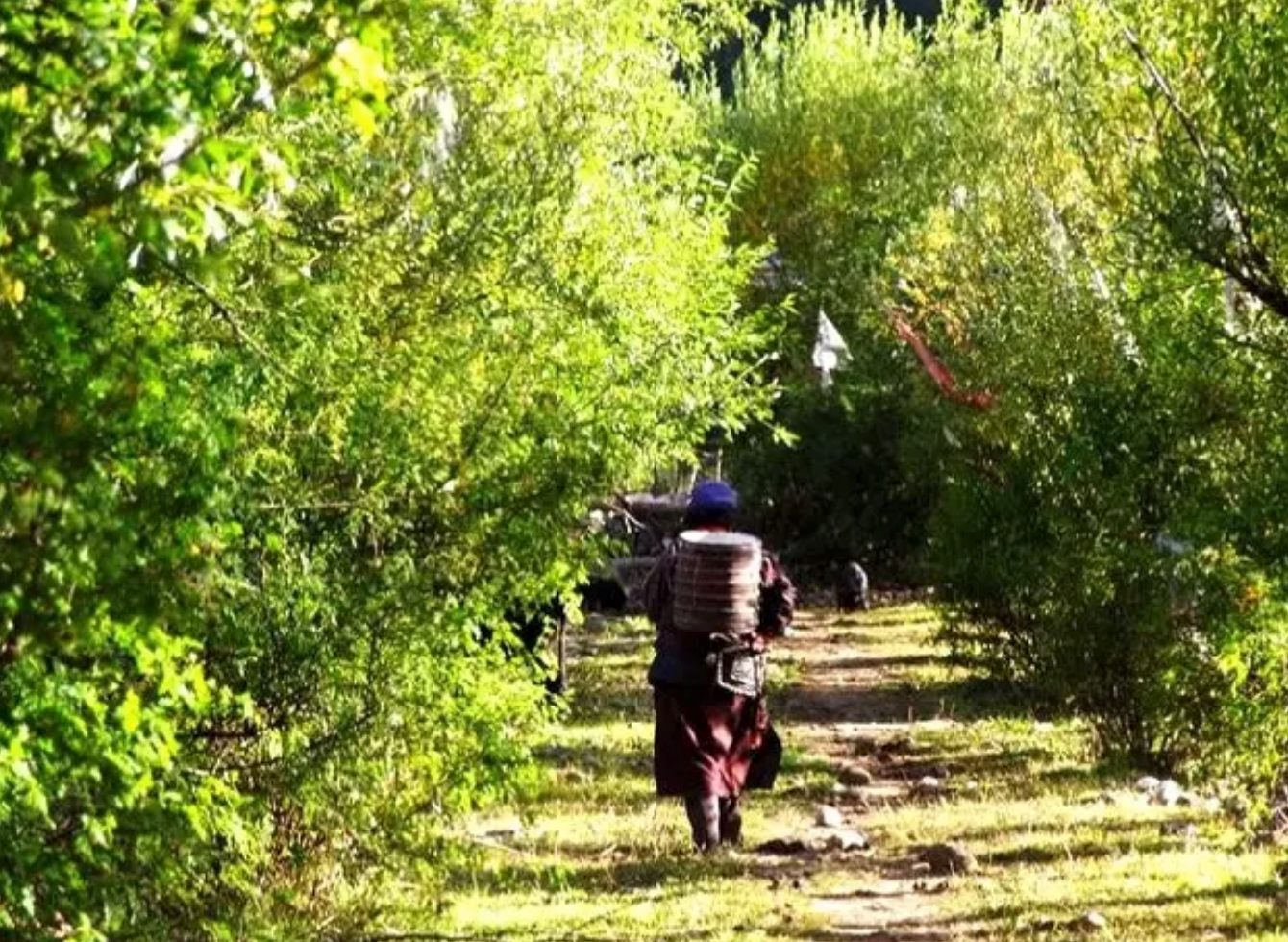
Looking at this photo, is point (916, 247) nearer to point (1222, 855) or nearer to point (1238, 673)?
point (1222, 855)

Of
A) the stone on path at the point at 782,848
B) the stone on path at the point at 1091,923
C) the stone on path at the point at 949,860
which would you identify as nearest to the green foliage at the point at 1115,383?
the stone on path at the point at 1091,923

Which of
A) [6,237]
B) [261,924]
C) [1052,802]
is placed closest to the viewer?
[6,237]

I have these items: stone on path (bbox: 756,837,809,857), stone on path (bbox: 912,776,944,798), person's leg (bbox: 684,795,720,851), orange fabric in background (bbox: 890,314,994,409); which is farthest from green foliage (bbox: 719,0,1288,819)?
person's leg (bbox: 684,795,720,851)

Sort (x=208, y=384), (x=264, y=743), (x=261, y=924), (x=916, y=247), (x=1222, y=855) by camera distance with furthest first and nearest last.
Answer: (x=916, y=247), (x=1222, y=855), (x=264, y=743), (x=261, y=924), (x=208, y=384)

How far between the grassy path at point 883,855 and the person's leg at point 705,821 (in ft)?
0.54

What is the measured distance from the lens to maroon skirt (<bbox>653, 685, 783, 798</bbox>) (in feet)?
42.8

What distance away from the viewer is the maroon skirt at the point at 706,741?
13039 millimetres

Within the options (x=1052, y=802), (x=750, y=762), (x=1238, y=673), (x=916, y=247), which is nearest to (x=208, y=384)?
(x=1238, y=673)

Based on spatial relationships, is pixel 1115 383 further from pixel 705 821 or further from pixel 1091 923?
pixel 1091 923

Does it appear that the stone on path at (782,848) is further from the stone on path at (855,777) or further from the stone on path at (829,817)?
the stone on path at (855,777)

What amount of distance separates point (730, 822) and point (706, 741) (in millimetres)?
733

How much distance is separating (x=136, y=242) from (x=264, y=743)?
4834 millimetres

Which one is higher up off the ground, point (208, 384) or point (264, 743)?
point (208, 384)

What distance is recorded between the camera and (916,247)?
28.4m
